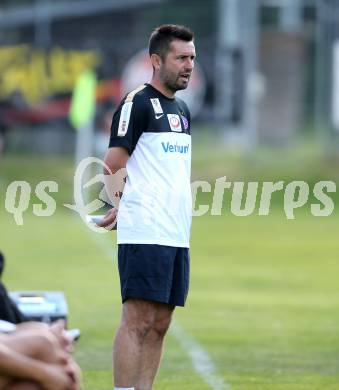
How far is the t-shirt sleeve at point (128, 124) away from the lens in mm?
7297

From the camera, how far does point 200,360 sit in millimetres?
10016

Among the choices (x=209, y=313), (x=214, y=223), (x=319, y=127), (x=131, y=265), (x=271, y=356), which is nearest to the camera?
(x=131, y=265)

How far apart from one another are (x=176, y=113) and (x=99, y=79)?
23165 mm

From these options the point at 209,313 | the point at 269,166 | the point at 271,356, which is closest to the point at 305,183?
the point at 269,166

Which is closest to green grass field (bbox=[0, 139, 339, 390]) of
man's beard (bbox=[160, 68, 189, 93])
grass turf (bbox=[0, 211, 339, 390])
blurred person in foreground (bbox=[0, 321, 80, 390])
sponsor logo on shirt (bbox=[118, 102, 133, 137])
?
grass turf (bbox=[0, 211, 339, 390])

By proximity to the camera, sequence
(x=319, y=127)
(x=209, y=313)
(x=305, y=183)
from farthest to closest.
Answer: (x=319, y=127)
(x=305, y=183)
(x=209, y=313)

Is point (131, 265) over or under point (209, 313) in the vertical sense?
over

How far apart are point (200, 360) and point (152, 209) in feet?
9.63

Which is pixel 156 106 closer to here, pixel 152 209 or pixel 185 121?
pixel 185 121

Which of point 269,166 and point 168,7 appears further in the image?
point 168,7

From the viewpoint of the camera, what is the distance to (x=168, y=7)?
34219 mm

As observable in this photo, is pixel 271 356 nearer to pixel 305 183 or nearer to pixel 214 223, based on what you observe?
pixel 214 223

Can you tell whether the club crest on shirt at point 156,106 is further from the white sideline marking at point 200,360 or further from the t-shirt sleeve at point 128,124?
the white sideline marking at point 200,360

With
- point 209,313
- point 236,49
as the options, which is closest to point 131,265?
point 209,313
